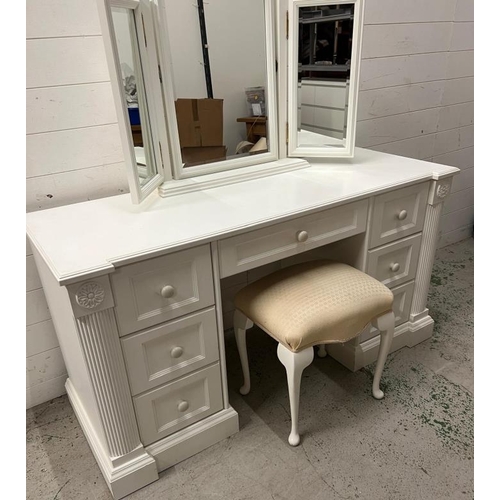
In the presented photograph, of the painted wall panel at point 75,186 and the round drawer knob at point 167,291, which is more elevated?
the painted wall panel at point 75,186

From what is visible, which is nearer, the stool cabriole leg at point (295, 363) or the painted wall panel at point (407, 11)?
the stool cabriole leg at point (295, 363)

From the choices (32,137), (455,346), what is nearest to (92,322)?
(32,137)

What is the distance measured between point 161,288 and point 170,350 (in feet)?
0.65

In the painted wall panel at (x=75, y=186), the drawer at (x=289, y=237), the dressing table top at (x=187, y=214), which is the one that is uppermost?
the painted wall panel at (x=75, y=186)

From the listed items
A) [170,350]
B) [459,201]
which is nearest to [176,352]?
[170,350]

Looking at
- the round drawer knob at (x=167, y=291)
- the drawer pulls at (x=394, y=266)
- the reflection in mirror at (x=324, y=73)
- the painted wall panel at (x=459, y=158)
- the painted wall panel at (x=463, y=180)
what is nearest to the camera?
the round drawer knob at (x=167, y=291)

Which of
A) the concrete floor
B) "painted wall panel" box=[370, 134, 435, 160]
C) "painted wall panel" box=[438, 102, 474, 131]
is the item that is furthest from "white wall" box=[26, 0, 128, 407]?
"painted wall panel" box=[438, 102, 474, 131]

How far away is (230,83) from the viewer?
54.7 inches

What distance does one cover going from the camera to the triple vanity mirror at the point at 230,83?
4.00 ft

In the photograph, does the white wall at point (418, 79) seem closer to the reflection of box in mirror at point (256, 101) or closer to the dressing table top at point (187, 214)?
the dressing table top at point (187, 214)

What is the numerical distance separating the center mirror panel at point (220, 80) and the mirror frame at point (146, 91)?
53 millimetres

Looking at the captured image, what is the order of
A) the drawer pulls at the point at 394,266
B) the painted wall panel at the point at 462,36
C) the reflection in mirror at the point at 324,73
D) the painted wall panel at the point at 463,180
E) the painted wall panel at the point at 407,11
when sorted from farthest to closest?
the painted wall panel at the point at 463,180 < the painted wall panel at the point at 462,36 < the painted wall panel at the point at 407,11 < the drawer pulls at the point at 394,266 < the reflection in mirror at the point at 324,73

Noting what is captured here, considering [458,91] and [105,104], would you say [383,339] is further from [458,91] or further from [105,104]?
[458,91]

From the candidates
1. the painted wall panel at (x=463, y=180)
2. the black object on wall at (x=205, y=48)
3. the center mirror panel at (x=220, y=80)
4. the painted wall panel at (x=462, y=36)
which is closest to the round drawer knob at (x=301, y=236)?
the center mirror panel at (x=220, y=80)
